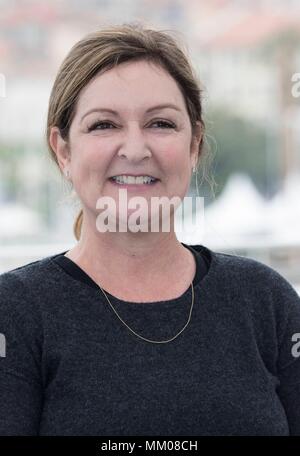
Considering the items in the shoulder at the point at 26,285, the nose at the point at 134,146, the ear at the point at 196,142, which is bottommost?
the shoulder at the point at 26,285

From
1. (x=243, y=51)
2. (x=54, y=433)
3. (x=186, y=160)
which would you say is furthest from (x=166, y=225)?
(x=243, y=51)

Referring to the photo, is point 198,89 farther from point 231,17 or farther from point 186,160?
point 231,17

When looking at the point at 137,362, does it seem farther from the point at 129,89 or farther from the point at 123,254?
the point at 129,89

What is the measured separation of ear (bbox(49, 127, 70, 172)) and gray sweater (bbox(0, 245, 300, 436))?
139 mm

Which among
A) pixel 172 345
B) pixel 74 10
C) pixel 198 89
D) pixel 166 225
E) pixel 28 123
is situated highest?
pixel 74 10

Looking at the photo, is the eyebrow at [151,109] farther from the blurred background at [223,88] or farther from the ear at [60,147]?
the blurred background at [223,88]

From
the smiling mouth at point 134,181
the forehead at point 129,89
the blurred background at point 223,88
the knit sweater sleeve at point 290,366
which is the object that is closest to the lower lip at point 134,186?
Result: the smiling mouth at point 134,181

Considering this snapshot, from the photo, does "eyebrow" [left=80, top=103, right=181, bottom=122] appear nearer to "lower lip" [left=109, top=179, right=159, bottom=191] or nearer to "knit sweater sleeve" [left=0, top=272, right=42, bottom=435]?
"lower lip" [left=109, top=179, right=159, bottom=191]

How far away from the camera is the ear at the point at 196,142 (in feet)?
3.43

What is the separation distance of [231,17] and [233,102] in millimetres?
2871

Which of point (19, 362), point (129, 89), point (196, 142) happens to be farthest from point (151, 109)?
point (19, 362)

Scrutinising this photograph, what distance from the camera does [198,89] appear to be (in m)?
1.04

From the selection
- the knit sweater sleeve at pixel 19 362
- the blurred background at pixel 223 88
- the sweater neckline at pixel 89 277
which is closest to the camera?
the knit sweater sleeve at pixel 19 362

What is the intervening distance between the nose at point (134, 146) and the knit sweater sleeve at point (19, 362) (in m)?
0.23
